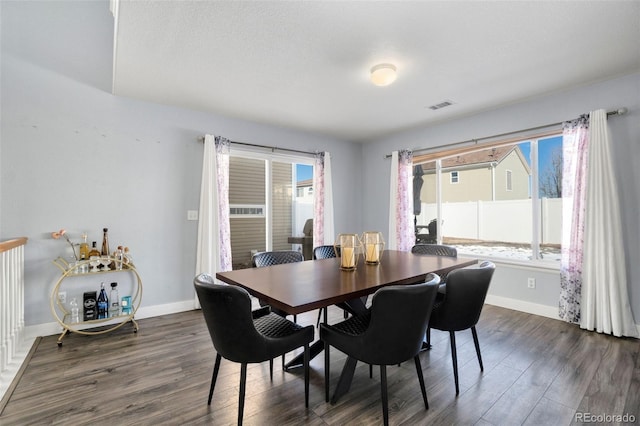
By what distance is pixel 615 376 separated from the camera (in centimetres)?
210

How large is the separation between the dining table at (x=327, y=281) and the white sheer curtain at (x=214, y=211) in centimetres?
174

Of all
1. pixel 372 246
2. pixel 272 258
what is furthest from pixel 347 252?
pixel 272 258

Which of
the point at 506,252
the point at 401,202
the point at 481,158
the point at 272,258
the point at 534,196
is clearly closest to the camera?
the point at 272,258

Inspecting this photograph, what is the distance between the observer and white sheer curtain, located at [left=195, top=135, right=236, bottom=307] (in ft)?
11.9

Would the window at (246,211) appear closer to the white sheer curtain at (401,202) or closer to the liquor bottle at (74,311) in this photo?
the liquor bottle at (74,311)

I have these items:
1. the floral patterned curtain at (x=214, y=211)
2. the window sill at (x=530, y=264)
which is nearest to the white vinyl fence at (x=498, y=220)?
the window sill at (x=530, y=264)

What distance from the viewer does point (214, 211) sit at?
370 centimetres

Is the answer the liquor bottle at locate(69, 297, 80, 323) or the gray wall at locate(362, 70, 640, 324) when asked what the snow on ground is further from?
the liquor bottle at locate(69, 297, 80, 323)

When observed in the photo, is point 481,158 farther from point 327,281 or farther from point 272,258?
point 327,281

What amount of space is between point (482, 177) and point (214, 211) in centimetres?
363

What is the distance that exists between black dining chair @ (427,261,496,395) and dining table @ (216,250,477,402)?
0.63ft

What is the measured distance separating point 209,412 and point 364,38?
2663mm

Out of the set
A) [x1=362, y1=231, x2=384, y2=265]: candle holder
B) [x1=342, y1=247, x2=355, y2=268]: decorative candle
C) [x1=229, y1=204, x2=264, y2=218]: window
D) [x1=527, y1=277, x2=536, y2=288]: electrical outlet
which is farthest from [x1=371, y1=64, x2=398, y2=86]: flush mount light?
[x1=527, y1=277, x2=536, y2=288]: electrical outlet

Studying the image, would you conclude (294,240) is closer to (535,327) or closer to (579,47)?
(535,327)
